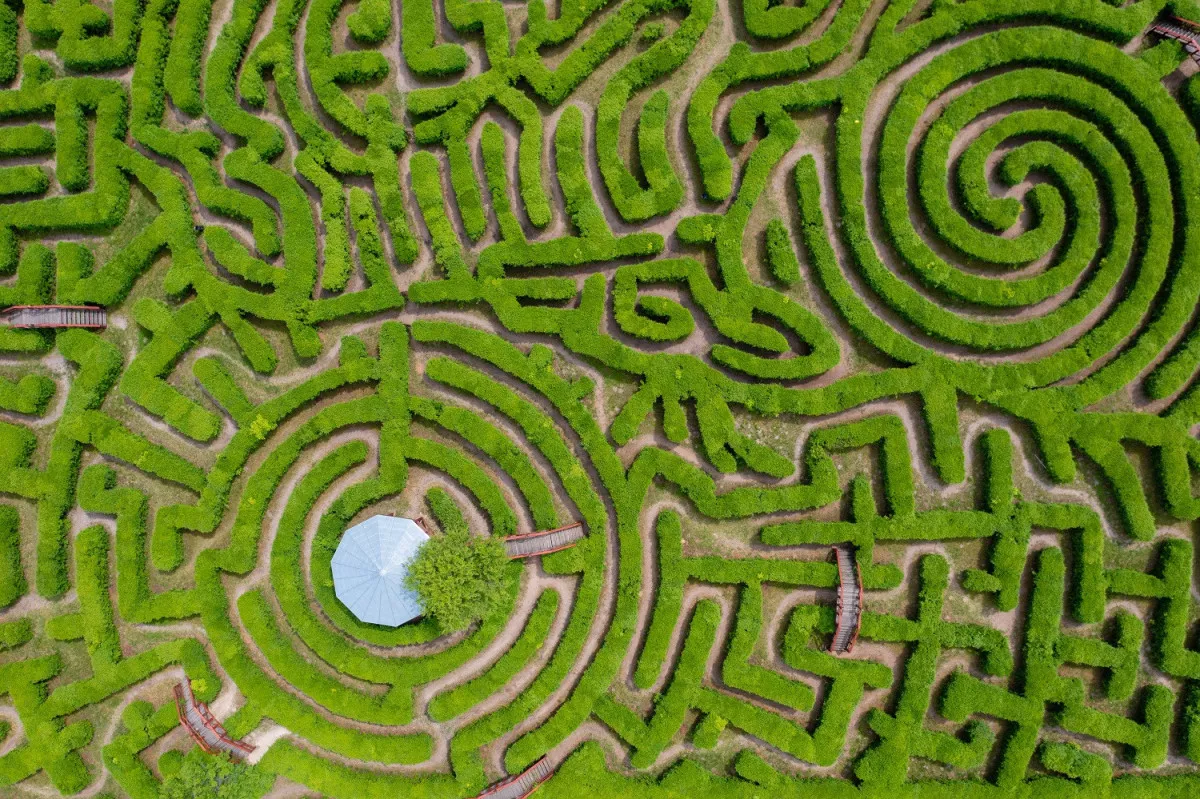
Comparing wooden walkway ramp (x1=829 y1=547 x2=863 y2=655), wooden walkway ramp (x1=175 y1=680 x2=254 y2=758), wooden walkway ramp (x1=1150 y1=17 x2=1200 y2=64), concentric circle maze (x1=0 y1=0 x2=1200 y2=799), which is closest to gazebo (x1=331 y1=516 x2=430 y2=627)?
concentric circle maze (x1=0 y1=0 x2=1200 y2=799)

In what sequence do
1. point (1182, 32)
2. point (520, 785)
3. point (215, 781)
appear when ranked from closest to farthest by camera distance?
point (215, 781)
point (520, 785)
point (1182, 32)

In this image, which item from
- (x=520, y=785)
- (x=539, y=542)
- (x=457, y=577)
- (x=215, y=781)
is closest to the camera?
(x=457, y=577)

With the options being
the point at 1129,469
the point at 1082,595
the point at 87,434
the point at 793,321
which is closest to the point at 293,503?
the point at 87,434

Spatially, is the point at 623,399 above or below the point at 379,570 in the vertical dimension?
above

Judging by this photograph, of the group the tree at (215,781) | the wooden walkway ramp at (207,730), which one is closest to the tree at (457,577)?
the tree at (215,781)

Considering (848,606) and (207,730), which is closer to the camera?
(848,606)

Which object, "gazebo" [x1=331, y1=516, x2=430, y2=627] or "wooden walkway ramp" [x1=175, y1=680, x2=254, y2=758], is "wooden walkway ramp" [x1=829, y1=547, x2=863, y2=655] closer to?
"gazebo" [x1=331, y1=516, x2=430, y2=627]

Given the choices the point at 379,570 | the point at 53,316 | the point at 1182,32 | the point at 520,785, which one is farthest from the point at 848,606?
the point at 53,316

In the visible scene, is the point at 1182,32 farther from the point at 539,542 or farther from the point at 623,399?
the point at 539,542
